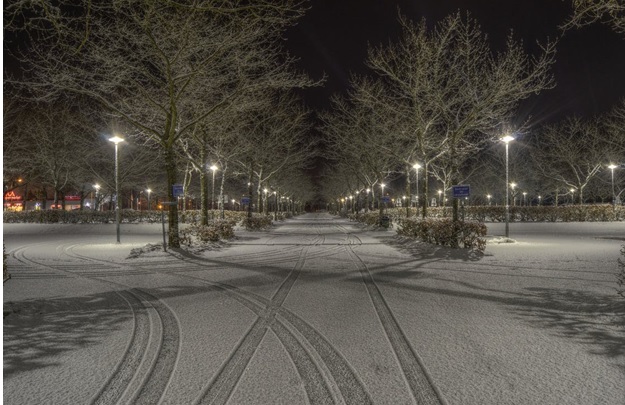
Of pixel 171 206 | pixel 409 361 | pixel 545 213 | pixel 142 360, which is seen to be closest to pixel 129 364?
pixel 142 360

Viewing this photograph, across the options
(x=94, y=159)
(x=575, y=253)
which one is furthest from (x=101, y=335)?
(x=94, y=159)

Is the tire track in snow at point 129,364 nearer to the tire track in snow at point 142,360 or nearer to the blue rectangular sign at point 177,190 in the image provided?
the tire track in snow at point 142,360

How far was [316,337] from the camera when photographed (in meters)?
5.40

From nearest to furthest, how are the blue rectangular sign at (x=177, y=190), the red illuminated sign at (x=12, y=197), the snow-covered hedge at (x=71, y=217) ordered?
the blue rectangular sign at (x=177, y=190), the snow-covered hedge at (x=71, y=217), the red illuminated sign at (x=12, y=197)

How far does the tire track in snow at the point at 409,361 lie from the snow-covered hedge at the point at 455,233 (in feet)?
30.6

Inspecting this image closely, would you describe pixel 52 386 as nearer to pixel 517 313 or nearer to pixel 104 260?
pixel 517 313

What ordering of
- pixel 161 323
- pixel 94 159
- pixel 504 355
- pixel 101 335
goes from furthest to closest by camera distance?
pixel 94 159, pixel 161 323, pixel 101 335, pixel 504 355

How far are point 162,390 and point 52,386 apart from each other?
0.99 meters

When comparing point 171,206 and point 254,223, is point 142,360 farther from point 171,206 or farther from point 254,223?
point 254,223

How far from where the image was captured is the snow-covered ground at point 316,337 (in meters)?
3.84

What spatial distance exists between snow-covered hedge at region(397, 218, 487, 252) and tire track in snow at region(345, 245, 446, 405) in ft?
30.6

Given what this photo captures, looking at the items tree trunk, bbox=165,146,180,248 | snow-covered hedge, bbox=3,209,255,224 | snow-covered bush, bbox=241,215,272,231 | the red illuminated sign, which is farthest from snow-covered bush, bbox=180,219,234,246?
the red illuminated sign

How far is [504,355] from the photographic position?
15.4ft

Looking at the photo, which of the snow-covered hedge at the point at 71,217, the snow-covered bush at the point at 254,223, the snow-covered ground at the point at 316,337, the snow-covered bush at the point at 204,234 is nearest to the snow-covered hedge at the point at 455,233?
the snow-covered ground at the point at 316,337
